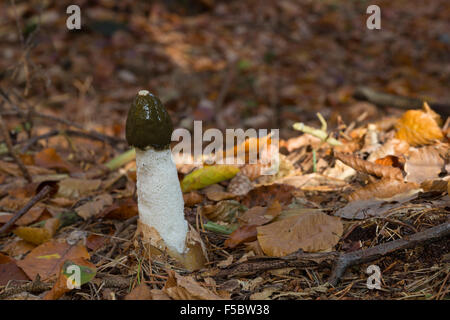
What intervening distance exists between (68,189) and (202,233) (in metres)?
1.20

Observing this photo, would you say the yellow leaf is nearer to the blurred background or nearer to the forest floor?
the forest floor

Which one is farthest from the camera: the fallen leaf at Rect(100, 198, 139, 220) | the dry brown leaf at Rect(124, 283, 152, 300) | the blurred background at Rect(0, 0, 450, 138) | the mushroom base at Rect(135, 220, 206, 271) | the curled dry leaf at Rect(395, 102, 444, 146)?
the blurred background at Rect(0, 0, 450, 138)

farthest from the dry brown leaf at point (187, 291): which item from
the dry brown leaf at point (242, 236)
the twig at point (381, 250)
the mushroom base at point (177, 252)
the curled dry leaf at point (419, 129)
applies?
the curled dry leaf at point (419, 129)

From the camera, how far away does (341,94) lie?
6473mm

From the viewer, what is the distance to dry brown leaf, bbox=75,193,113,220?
8.28 feet

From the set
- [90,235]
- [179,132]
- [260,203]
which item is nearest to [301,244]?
[260,203]

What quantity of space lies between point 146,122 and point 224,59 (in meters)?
6.20

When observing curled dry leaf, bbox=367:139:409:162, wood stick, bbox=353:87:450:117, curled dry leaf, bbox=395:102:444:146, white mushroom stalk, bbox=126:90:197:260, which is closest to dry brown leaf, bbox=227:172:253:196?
white mushroom stalk, bbox=126:90:197:260

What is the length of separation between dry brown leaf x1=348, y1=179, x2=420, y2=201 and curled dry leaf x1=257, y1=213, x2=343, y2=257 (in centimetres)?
30

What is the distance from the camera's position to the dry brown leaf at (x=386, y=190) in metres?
2.15

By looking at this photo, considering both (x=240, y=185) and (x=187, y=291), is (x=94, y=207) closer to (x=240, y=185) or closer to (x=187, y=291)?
(x=240, y=185)

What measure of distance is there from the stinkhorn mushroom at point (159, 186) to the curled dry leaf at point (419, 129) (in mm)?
1733

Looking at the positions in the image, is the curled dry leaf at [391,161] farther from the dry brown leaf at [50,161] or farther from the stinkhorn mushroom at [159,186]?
the dry brown leaf at [50,161]
